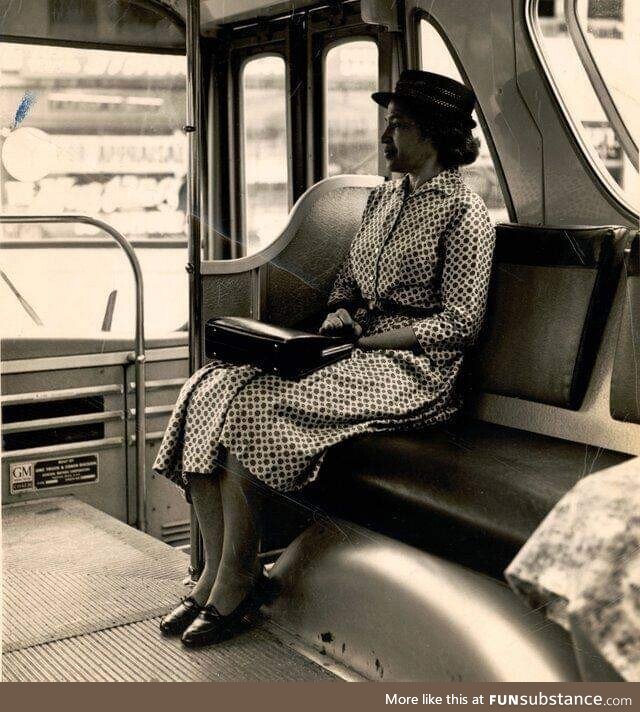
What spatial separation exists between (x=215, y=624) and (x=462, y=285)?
1228 millimetres

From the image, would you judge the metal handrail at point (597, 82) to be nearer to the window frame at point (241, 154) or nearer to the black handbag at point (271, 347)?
the black handbag at point (271, 347)

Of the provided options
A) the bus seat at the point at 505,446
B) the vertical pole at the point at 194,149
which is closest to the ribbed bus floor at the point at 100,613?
the bus seat at the point at 505,446

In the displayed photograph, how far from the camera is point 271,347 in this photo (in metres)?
2.71

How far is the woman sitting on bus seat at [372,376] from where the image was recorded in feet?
8.89

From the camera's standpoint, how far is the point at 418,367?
114 inches

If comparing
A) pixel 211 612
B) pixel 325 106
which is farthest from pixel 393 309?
pixel 325 106

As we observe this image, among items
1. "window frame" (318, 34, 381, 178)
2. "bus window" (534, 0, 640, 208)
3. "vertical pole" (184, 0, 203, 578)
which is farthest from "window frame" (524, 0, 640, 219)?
"vertical pole" (184, 0, 203, 578)

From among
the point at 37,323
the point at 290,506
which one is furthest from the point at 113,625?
the point at 37,323

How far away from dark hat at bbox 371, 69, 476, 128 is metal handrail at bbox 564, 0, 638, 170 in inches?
14.1

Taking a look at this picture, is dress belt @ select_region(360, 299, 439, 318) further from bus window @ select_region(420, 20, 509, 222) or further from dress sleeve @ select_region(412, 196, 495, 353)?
bus window @ select_region(420, 20, 509, 222)

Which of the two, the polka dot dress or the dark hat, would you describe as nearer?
the polka dot dress

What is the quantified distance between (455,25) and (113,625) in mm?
2317

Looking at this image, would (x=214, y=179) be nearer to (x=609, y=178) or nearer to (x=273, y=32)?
(x=273, y=32)

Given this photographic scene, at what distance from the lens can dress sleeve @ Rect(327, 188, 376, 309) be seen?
3283 millimetres
